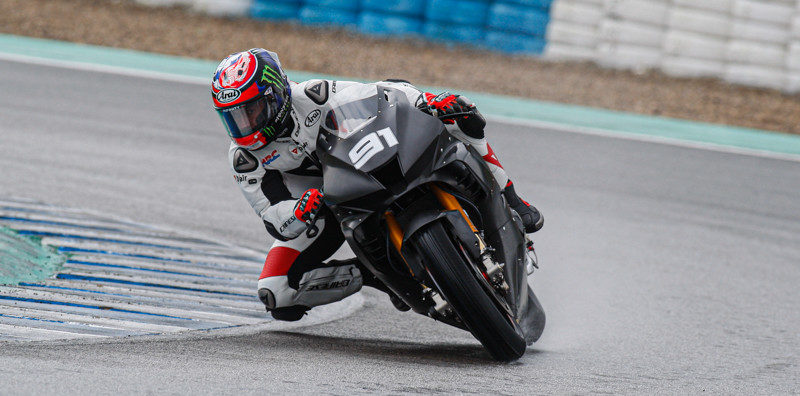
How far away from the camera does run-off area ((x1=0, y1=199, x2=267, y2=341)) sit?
469 centimetres

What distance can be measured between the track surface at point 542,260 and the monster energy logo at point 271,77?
122 cm

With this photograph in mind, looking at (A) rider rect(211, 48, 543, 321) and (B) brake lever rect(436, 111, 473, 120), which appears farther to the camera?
(B) brake lever rect(436, 111, 473, 120)

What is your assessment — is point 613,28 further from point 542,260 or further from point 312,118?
point 312,118

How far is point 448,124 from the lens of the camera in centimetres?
485

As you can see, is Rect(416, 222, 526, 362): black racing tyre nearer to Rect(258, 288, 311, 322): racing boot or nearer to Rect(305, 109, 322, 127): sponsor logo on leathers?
Rect(305, 109, 322, 127): sponsor logo on leathers

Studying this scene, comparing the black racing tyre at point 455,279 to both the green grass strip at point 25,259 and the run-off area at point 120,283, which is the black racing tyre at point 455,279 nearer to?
the run-off area at point 120,283

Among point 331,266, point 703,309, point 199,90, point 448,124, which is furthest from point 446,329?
point 199,90

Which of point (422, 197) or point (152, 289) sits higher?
point (422, 197)

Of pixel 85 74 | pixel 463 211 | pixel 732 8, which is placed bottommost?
pixel 85 74

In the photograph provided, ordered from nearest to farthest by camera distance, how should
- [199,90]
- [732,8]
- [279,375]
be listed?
[279,375], [199,90], [732,8]

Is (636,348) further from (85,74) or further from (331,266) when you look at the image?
(85,74)

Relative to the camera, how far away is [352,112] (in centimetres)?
440

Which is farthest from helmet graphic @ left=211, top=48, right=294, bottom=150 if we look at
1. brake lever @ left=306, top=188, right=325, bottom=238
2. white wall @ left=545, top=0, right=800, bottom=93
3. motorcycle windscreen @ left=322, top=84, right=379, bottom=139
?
white wall @ left=545, top=0, right=800, bottom=93

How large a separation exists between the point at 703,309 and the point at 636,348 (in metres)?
1.14
